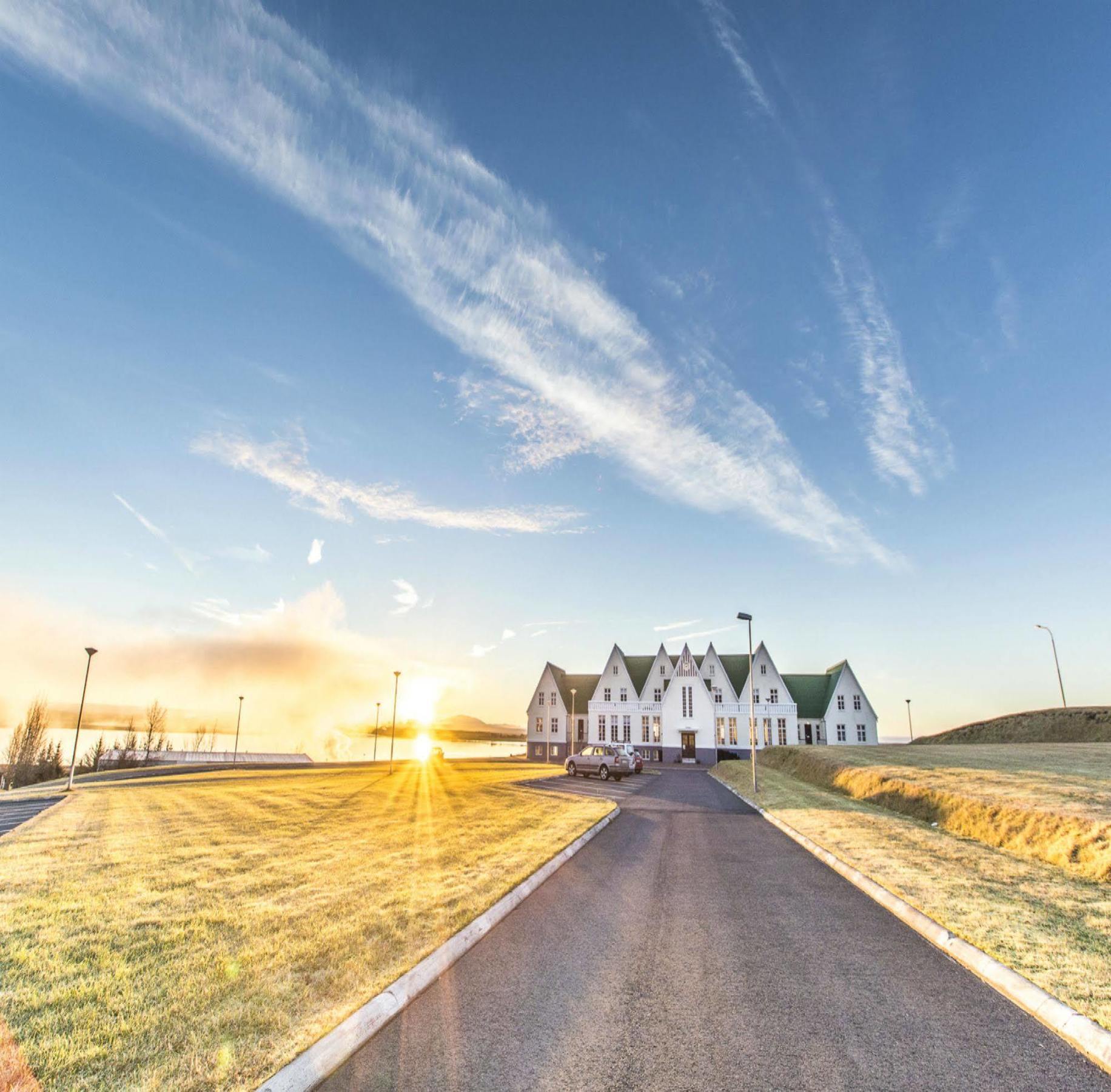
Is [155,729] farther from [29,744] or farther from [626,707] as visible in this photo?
[626,707]

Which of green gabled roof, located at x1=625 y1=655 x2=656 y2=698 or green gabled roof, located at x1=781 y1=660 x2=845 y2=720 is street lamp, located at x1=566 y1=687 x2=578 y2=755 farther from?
green gabled roof, located at x1=781 y1=660 x2=845 y2=720

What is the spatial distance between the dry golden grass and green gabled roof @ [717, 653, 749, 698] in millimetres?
31552

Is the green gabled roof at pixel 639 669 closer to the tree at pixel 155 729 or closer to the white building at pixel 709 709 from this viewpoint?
the white building at pixel 709 709

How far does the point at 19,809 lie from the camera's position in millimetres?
23125

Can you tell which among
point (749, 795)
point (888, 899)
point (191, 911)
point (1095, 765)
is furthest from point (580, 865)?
point (1095, 765)

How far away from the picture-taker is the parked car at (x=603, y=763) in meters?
35.1

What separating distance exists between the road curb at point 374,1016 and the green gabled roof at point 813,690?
6336 cm

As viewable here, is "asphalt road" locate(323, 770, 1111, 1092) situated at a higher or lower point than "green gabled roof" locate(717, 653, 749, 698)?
lower

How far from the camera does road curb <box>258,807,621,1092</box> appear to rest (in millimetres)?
4430

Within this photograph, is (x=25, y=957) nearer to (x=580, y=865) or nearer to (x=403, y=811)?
(x=580, y=865)

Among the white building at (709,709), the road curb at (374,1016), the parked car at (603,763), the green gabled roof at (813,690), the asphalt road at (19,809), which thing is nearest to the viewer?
the road curb at (374,1016)

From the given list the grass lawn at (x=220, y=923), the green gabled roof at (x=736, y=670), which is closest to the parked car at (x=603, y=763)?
the grass lawn at (x=220, y=923)

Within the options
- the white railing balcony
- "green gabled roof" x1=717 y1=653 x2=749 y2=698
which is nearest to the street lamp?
the white railing balcony

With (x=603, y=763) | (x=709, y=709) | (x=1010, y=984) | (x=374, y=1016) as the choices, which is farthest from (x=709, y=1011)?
(x=709, y=709)
